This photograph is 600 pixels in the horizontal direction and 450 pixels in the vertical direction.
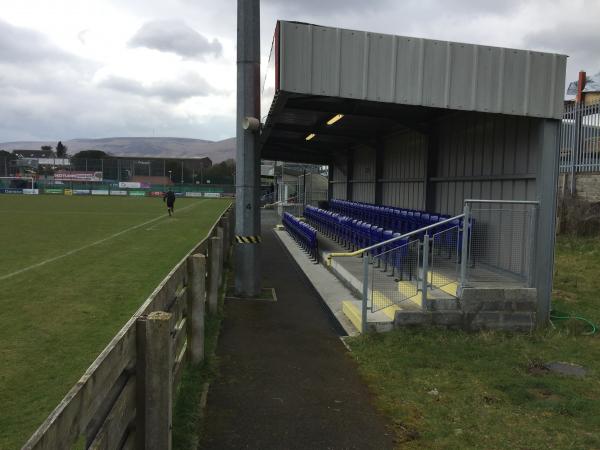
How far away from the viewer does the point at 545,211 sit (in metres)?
7.29

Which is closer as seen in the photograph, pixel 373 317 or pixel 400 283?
pixel 373 317

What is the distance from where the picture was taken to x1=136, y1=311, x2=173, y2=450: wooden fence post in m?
3.04

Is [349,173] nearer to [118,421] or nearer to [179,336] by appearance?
[179,336]

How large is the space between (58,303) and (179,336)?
427 centimetres

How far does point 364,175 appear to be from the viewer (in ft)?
63.8

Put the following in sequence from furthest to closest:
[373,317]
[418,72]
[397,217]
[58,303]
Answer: [397,217] < [58,303] < [418,72] < [373,317]

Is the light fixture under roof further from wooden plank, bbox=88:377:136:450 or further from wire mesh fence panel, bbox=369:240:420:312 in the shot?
wooden plank, bbox=88:377:136:450

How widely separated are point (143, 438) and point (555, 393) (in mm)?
4004

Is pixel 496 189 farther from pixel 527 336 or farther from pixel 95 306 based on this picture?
pixel 95 306

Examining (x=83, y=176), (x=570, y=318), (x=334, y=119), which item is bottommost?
(x=570, y=318)

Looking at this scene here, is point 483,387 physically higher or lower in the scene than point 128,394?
lower

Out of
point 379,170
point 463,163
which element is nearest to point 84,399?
point 463,163

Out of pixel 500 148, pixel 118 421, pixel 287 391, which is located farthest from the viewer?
pixel 500 148

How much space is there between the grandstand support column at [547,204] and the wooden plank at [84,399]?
20.5ft
